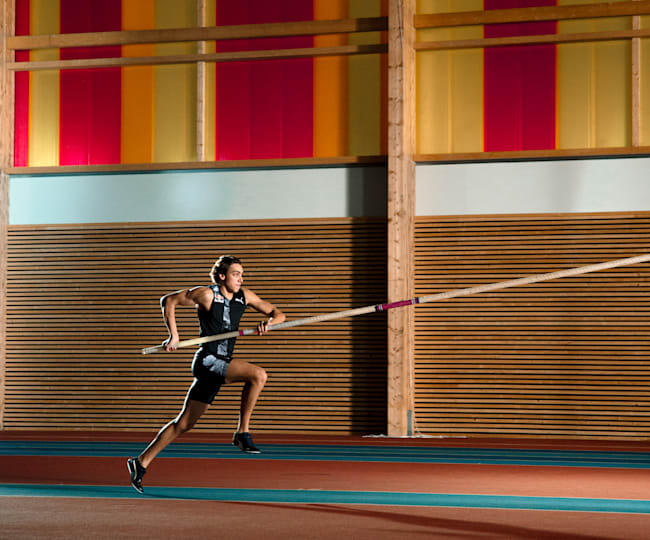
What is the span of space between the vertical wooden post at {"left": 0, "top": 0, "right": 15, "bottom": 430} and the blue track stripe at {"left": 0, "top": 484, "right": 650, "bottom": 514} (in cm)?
613

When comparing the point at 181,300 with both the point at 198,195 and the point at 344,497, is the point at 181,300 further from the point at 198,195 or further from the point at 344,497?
the point at 198,195

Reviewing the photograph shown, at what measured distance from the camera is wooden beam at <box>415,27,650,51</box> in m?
11.7

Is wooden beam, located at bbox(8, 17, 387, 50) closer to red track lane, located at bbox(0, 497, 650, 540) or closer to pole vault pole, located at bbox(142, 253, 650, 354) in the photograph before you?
pole vault pole, located at bbox(142, 253, 650, 354)

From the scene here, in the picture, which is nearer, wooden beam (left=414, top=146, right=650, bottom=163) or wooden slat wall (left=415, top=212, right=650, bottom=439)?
wooden slat wall (left=415, top=212, right=650, bottom=439)

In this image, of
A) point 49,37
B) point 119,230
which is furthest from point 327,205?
point 49,37

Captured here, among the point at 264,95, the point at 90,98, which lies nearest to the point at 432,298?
the point at 264,95

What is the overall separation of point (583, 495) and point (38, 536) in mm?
3366

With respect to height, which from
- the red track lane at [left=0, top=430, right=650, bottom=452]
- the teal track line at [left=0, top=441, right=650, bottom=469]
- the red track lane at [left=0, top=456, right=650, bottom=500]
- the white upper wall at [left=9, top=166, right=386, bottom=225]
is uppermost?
the white upper wall at [left=9, top=166, right=386, bottom=225]

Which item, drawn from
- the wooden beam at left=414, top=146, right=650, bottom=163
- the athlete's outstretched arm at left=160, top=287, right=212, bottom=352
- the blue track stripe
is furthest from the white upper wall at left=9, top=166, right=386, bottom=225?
the blue track stripe

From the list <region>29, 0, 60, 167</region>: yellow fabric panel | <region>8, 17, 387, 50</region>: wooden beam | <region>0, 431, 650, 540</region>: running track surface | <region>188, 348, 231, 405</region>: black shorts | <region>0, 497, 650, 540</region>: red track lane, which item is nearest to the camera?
<region>0, 497, 650, 540</region>: red track lane

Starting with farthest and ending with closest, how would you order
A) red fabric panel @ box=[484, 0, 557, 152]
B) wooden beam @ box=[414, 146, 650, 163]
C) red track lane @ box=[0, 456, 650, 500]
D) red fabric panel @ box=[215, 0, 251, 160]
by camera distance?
1. red fabric panel @ box=[215, 0, 251, 160]
2. red fabric panel @ box=[484, 0, 557, 152]
3. wooden beam @ box=[414, 146, 650, 163]
4. red track lane @ box=[0, 456, 650, 500]

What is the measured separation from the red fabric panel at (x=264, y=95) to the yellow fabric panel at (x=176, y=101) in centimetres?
33

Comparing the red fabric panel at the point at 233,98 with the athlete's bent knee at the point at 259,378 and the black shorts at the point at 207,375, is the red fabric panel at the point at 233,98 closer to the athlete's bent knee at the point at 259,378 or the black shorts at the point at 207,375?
the athlete's bent knee at the point at 259,378

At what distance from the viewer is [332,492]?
6723mm
